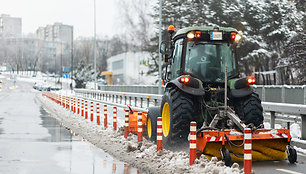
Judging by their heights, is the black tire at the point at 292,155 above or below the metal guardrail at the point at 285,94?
below

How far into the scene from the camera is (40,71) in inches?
7224

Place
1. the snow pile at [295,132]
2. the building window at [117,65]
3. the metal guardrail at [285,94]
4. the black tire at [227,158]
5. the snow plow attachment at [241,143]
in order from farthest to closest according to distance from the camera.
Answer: the building window at [117,65], the metal guardrail at [285,94], the snow pile at [295,132], the snow plow attachment at [241,143], the black tire at [227,158]

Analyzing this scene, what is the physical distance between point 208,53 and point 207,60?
0.55 feet

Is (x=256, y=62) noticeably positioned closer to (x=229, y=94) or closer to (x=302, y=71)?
(x=302, y=71)

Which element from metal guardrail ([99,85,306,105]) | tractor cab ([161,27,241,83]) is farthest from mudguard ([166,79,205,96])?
metal guardrail ([99,85,306,105])

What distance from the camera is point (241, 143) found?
883cm

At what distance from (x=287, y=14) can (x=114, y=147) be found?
29.5 metres

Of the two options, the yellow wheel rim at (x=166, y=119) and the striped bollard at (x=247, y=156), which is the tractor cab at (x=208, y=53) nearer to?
the yellow wheel rim at (x=166, y=119)

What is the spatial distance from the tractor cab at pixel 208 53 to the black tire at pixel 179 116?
2.10ft

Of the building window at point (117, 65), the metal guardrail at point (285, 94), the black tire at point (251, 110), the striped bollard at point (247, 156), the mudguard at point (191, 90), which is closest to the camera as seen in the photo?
the striped bollard at point (247, 156)

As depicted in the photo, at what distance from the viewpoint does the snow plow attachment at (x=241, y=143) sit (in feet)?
28.0

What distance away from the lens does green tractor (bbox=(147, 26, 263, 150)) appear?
9.60 metres

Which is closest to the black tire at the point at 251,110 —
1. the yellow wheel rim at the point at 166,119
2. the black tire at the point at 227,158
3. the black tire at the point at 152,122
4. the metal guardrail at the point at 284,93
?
the black tire at the point at 227,158

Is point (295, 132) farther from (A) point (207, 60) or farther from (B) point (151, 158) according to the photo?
(B) point (151, 158)
